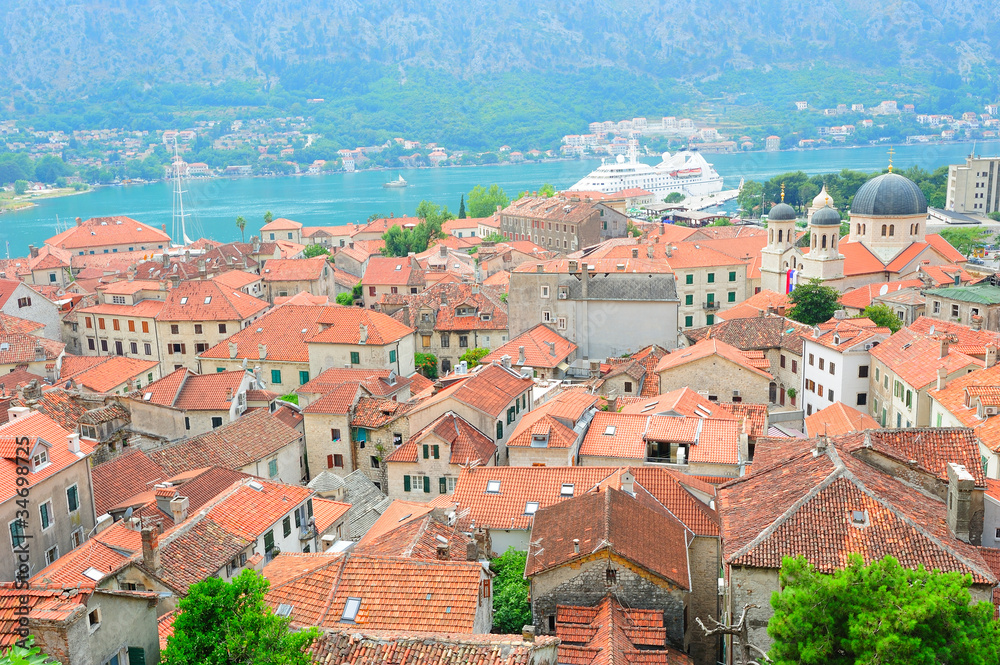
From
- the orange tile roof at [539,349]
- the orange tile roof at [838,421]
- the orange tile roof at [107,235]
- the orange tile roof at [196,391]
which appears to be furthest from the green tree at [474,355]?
the orange tile roof at [107,235]

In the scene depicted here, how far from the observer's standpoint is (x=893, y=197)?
225 feet

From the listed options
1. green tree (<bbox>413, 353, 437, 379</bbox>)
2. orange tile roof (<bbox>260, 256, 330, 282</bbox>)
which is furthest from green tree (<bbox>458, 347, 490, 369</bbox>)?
orange tile roof (<bbox>260, 256, 330, 282</bbox>)

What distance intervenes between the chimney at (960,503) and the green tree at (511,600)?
32.9 feet

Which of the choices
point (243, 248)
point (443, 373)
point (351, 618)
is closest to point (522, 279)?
point (443, 373)

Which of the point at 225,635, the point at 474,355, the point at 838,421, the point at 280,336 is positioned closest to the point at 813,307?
the point at 838,421

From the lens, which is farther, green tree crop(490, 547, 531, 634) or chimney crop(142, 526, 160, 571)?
green tree crop(490, 547, 531, 634)

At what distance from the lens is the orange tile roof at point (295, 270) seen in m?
77.9

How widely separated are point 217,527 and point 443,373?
31737mm

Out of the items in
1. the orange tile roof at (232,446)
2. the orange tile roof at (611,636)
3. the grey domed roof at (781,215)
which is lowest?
the orange tile roof at (232,446)

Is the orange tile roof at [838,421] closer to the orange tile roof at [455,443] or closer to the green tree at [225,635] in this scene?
the orange tile roof at [455,443]

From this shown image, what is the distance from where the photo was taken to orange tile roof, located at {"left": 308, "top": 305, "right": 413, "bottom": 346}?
49.7 metres

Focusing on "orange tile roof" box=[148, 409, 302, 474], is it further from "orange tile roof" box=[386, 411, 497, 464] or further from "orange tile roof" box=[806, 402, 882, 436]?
"orange tile roof" box=[806, 402, 882, 436]

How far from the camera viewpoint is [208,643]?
14.5 m

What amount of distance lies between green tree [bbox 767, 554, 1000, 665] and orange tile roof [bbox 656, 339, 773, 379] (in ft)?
88.6
